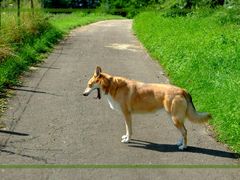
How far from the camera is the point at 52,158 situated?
7.41 meters

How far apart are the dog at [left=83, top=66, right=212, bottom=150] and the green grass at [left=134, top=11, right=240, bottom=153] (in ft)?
2.72

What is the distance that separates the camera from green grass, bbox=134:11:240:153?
902 centimetres

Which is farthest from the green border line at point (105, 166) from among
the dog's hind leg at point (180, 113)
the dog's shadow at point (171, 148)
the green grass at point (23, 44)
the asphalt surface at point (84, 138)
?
the green grass at point (23, 44)

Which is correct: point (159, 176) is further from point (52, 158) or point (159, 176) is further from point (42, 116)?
point (42, 116)

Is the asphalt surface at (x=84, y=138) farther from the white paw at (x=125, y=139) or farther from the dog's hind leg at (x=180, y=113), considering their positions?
the dog's hind leg at (x=180, y=113)

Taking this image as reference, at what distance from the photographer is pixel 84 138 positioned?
27.5 ft

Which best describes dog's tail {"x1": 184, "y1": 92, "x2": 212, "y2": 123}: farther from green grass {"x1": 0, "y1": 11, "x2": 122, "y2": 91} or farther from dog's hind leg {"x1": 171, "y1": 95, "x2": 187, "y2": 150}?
green grass {"x1": 0, "y1": 11, "x2": 122, "y2": 91}

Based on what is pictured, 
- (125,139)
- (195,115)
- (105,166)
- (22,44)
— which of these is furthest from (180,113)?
(22,44)

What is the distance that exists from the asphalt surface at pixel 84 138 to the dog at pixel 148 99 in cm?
39

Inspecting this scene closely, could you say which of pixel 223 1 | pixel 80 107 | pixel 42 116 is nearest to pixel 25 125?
pixel 42 116

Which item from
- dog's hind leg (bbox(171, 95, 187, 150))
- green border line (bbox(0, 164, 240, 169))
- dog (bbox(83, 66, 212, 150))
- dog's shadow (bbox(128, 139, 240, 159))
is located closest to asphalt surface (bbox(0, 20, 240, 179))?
dog's shadow (bbox(128, 139, 240, 159))

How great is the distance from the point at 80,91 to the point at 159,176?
18.0 feet

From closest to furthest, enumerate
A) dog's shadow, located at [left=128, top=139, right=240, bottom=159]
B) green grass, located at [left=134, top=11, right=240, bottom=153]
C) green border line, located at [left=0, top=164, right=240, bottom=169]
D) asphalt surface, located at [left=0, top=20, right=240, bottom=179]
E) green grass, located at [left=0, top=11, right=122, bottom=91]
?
asphalt surface, located at [left=0, top=20, right=240, bottom=179] < green border line, located at [left=0, top=164, right=240, bottom=169] < dog's shadow, located at [left=128, top=139, right=240, bottom=159] < green grass, located at [left=134, top=11, right=240, bottom=153] < green grass, located at [left=0, top=11, right=122, bottom=91]

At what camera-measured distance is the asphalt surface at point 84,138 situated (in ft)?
22.6
